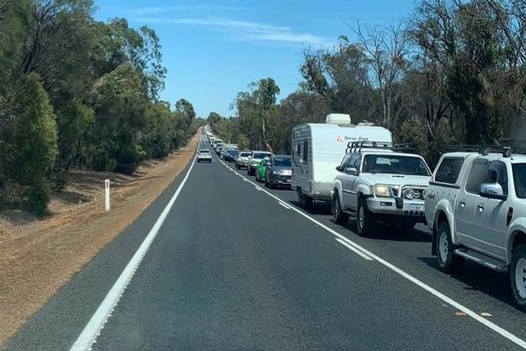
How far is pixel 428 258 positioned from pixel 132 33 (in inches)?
2477

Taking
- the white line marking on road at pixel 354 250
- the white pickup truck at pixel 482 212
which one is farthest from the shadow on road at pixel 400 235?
the white pickup truck at pixel 482 212

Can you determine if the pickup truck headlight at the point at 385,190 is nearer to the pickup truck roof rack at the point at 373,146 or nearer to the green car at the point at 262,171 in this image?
the pickup truck roof rack at the point at 373,146

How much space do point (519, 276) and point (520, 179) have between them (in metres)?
1.35

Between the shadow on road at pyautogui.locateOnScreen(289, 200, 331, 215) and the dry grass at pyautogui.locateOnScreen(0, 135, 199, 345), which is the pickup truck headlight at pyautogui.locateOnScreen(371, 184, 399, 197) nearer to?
the dry grass at pyautogui.locateOnScreen(0, 135, 199, 345)

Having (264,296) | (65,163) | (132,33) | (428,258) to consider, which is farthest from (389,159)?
(132,33)

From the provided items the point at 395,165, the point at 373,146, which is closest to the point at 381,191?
the point at 395,165

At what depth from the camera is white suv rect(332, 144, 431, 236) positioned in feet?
49.3

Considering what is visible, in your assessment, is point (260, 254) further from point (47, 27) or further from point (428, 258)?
point (47, 27)

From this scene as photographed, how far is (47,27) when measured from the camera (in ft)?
108

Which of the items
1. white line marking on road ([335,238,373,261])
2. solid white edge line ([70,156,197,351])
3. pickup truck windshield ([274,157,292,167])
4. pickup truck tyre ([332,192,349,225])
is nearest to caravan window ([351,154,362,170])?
pickup truck tyre ([332,192,349,225])

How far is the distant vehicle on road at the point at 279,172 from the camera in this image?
33.9 m

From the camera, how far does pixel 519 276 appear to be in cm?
849

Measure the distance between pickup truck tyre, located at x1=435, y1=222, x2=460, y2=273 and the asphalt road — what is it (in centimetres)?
21

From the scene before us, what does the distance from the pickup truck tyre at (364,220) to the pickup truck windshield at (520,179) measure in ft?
20.0
